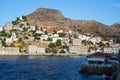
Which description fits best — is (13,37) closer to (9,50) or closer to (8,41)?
(8,41)

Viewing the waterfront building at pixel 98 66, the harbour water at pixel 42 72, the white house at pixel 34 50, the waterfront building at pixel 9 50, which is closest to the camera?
the harbour water at pixel 42 72

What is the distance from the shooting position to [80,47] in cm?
18700

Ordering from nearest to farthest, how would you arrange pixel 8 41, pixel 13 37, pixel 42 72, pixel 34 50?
1. pixel 42 72
2. pixel 34 50
3. pixel 8 41
4. pixel 13 37

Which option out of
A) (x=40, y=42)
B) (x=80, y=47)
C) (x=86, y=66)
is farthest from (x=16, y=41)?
(x=86, y=66)

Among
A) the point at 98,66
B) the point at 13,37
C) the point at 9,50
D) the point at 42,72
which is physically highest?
the point at 13,37

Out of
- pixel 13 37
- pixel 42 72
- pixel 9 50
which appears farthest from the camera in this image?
pixel 13 37

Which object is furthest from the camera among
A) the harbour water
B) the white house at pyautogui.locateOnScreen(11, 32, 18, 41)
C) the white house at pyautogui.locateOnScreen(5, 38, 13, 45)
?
the white house at pyautogui.locateOnScreen(11, 32, 18, 41)

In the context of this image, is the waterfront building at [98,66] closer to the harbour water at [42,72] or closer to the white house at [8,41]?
the harbour water at [42,72]

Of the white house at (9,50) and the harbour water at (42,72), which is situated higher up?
the white house at (9,50)

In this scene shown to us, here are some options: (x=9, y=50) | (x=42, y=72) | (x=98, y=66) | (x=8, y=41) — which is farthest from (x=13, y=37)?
(x=98, y=66)

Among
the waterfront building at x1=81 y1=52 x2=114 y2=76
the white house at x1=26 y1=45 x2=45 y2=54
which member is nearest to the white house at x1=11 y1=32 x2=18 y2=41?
the white house at x1=26 y1=45 x2=45 y2=54

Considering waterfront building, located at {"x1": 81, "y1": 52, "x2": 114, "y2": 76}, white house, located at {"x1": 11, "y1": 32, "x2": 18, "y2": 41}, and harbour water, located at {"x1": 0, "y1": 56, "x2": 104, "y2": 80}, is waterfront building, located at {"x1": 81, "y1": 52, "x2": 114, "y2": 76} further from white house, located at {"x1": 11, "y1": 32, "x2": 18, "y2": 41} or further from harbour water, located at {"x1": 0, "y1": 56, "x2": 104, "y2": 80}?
white house, located at {"x1": 11, "y1": 32, "x2": 18, "y2": 41}

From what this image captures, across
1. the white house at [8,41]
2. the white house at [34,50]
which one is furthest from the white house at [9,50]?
the white house at [8,41]

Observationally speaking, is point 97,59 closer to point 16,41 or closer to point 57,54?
point 57,54
